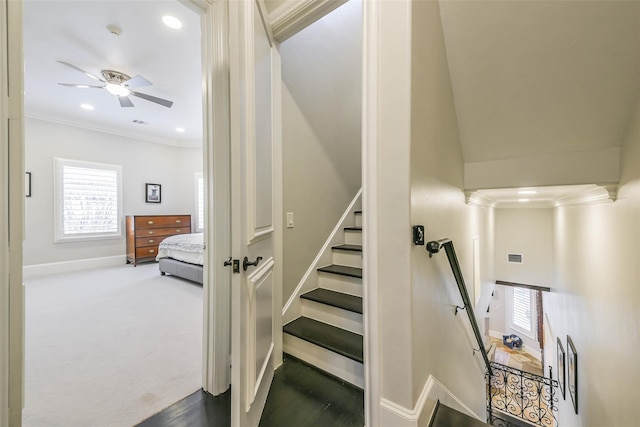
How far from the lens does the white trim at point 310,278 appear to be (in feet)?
6.90

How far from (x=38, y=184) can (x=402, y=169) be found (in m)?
6.23

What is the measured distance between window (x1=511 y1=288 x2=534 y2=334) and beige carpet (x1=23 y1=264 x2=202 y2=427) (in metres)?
8.80

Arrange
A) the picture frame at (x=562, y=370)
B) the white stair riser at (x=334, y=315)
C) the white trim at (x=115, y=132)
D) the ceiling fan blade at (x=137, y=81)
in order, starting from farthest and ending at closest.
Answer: the white trim at (x=115, y=132), the picture frame at (x=562, y=370), the ceiling fan blade at (x=137, y=81), the white stair riser at (x=334, y=315)

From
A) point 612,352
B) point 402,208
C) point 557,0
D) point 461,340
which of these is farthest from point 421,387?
point 557,0

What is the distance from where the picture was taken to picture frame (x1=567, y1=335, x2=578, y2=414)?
9.57ft

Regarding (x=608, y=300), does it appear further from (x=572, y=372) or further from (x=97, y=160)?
(x=97, y=160)

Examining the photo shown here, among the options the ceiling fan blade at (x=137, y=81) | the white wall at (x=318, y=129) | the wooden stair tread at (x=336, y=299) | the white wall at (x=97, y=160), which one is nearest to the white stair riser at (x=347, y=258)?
the white wall at (x=318, y=129)

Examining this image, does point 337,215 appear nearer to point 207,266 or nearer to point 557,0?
point 207,266

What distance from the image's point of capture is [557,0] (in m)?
1.27

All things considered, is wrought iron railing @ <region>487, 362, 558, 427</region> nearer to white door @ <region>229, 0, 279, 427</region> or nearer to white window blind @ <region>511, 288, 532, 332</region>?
white window blind @ <region>511, 288, 532, 332</region>

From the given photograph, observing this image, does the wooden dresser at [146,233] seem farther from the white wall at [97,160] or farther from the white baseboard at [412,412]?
the white baseboard at [412,412]

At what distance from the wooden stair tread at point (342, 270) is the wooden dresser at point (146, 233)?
4.65 m

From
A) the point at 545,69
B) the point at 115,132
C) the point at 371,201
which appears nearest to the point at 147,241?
the point at 115,132

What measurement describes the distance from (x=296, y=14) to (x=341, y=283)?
80.0 inches
